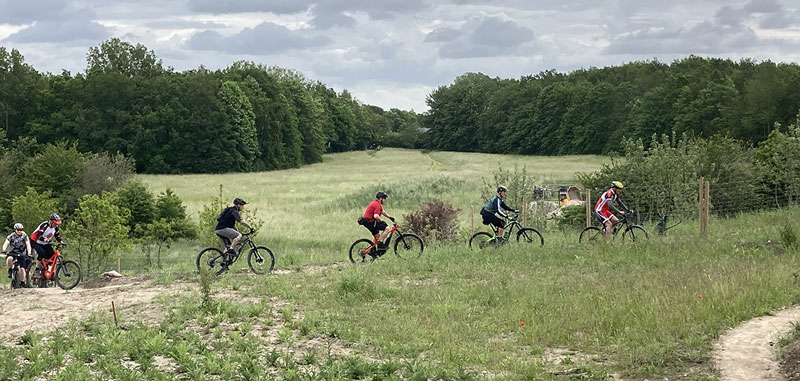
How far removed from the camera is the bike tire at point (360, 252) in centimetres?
1956

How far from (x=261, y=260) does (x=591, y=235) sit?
27.3 ft

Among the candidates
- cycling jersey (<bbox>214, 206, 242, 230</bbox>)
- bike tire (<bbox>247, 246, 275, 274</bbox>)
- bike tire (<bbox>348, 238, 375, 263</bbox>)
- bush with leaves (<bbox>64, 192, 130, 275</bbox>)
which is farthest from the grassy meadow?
cycling jersey (<bbox>214, 206, 242, 230</bbox>)

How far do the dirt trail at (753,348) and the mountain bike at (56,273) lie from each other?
1347 cm

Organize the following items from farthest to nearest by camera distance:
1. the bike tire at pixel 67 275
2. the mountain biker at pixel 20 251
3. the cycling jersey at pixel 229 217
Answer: the bike tire at pixel 67 275 → the mountain biker at pixel 20 251 → the cycling jersey at pixel 229 217

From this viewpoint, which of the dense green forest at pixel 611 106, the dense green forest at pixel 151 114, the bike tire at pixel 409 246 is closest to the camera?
the bike tire at pixel 409 246

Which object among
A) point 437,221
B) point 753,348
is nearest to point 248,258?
point 437,221

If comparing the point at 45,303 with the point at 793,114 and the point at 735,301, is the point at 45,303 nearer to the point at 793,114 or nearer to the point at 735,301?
the point at 735,301

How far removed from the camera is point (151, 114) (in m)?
91.1

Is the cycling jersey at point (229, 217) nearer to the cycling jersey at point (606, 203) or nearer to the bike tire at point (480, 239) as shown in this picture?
the bike tire at point (480, 239)

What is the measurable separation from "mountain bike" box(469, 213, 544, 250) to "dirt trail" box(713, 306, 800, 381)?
8933mm

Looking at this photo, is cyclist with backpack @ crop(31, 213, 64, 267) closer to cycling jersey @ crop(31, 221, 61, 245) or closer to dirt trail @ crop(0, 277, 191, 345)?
cycling jersey @ crop(31, 221, 61, 245)

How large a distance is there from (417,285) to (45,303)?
6.61 metres

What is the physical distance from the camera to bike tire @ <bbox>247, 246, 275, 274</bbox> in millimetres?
17938

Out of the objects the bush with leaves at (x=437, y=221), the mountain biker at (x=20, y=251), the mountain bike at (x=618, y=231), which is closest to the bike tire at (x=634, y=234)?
the mountain bike at (x=618, y=231)
